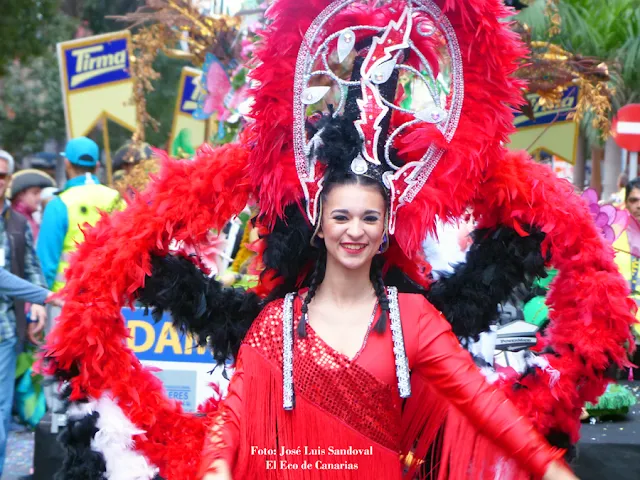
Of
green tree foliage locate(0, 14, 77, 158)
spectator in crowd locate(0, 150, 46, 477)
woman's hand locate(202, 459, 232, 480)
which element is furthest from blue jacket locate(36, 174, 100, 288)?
green tree foliage locate(0, 14, 77, 158)

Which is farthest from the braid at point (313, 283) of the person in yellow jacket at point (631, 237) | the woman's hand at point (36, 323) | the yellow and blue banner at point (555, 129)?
the yellow and blue banner at point (555, 129)

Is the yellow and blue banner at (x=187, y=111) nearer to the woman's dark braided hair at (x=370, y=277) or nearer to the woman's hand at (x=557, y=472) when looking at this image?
the woman's dark braided hair at (x=370, y=277)

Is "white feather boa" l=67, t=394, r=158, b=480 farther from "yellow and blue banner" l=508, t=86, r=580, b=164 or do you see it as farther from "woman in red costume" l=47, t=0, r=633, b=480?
"yellow and blue banner" l=508, t=86, r=580, b=164

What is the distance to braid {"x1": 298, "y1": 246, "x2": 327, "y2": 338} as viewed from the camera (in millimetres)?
2613

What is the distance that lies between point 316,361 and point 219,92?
5549 mm

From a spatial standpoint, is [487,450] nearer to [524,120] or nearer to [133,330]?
[133,330]

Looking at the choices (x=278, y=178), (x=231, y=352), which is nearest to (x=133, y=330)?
(x=231, y=352)

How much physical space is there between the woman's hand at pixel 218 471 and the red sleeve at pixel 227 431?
0.01 metres

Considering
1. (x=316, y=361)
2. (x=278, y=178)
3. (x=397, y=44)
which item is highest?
(x=397, y=44)

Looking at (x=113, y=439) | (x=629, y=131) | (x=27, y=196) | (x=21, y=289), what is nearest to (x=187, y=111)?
(x=27, y=196)

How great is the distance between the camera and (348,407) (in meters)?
2.55

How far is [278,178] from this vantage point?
111 inches

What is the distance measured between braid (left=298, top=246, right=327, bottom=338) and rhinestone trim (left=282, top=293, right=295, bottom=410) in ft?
0.12

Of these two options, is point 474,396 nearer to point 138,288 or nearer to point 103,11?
point 138,288
